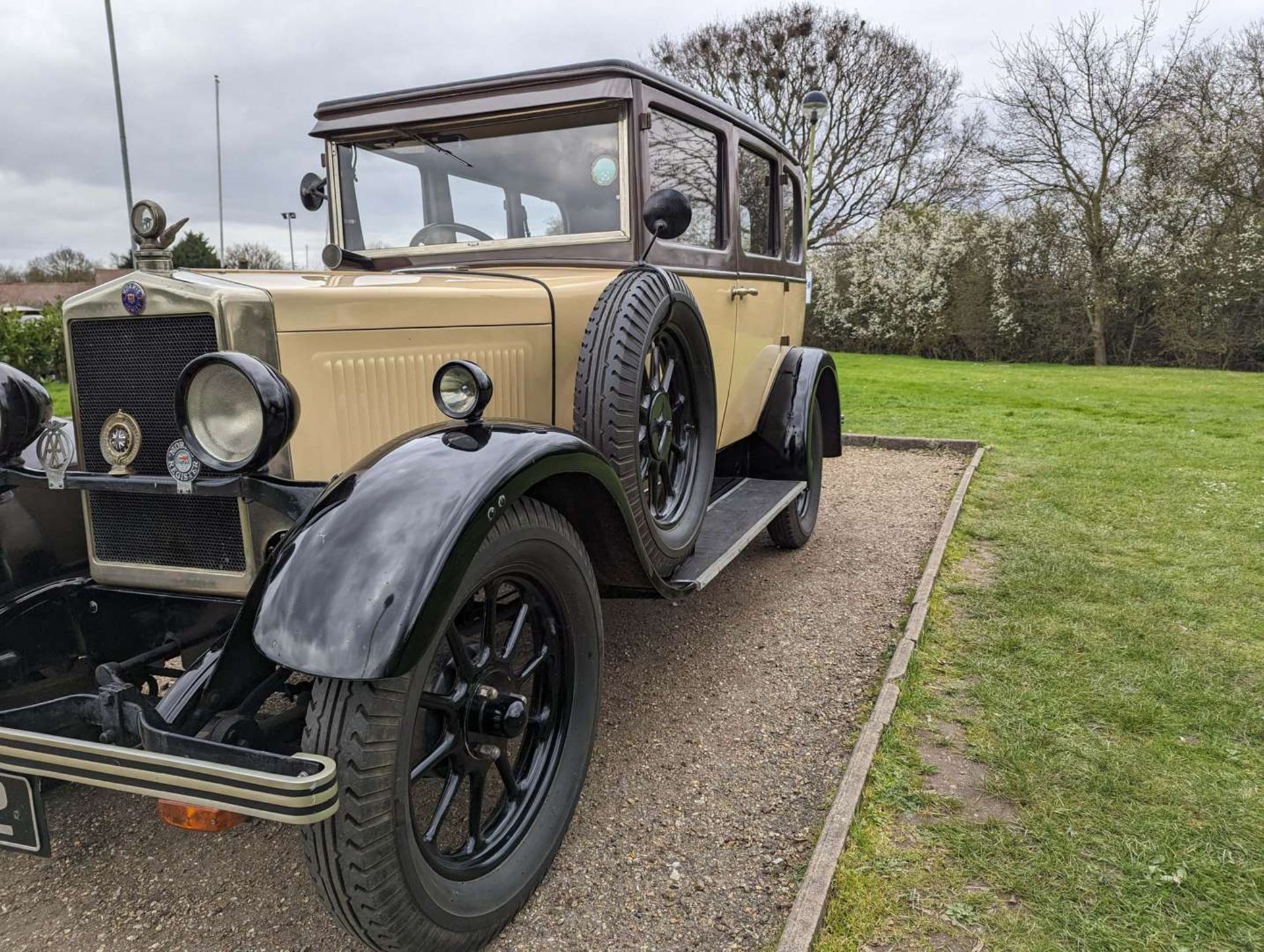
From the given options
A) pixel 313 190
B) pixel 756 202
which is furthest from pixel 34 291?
pixel 756 202

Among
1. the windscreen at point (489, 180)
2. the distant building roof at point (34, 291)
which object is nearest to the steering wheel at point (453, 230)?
the windscreen at point (489, 180)

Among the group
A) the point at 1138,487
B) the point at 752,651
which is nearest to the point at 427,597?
the point at 752,651

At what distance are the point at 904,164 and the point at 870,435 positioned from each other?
14.9m

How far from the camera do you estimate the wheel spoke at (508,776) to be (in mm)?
2045

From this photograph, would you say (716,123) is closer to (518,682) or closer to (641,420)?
(641,420)

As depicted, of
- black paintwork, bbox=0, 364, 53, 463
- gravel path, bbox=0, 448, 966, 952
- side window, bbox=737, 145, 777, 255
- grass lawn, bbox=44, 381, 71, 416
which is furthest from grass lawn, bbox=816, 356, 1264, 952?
grass lawn, bbox=44, 381, 71, 416

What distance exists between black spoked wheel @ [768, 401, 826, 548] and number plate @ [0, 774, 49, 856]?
364 centimetres

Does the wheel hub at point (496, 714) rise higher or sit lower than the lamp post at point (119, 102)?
lower

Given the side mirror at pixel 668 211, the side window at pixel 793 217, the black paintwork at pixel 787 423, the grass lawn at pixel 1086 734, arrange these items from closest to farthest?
1. the grass lawn at pixel 1086 734
2. the side mirror at pixel 668 211
3. the black paintwork at pixel 787 423
4. the side window at pixel 793 217

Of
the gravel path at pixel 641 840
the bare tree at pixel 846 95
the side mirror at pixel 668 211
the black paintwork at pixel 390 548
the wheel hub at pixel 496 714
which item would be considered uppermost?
the bare tree at pixel 846 95

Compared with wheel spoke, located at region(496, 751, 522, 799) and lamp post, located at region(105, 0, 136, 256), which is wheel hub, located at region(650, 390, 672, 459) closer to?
wheel spoke, located at region(496, 751, 522, 799)

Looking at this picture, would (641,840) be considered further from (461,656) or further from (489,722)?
(461,656)

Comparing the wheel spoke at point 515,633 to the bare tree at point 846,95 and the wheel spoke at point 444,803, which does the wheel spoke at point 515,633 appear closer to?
the wheel spoke at point 444,803

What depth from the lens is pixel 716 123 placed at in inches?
145
